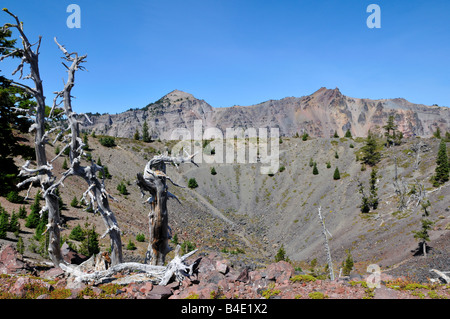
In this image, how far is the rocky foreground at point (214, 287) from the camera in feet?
31.8

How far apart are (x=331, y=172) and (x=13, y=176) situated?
70.3 m

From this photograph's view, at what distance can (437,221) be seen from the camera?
3922 centimetres

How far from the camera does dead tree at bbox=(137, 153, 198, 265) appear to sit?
12.9 m

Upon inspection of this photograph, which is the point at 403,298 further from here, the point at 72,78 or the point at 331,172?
the point at 331,172

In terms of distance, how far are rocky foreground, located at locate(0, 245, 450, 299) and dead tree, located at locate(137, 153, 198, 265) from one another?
2.10m

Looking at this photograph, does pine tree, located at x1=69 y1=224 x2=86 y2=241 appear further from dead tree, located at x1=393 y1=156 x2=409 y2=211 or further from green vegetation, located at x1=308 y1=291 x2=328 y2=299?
dead tree, located at x1=393 y1=156 x2=409 y2=211

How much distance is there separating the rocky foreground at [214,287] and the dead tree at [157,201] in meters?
2.10

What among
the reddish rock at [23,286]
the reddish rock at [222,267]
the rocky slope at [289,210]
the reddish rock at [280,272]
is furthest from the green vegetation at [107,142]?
the reddish rock at [280,272]

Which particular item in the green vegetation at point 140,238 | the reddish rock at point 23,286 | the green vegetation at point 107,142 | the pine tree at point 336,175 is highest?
the green vegetation at point 107,142

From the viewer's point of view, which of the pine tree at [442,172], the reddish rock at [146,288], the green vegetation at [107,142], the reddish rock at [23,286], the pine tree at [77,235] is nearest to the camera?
the reddish rock at [23,286]

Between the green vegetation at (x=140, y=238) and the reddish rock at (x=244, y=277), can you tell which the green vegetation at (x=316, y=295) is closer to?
the reddish rock at (x=244, y=277)

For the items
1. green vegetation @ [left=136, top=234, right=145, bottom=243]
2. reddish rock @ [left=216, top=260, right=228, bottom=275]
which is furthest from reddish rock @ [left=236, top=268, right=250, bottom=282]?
green vegetation @ [left=136, top=234, right=145, bottom=243]

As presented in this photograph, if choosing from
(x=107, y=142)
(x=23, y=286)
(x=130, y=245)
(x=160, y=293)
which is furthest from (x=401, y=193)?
(x=107, y=142)

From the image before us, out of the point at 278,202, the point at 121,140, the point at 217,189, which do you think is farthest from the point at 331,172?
the point at 121,140
